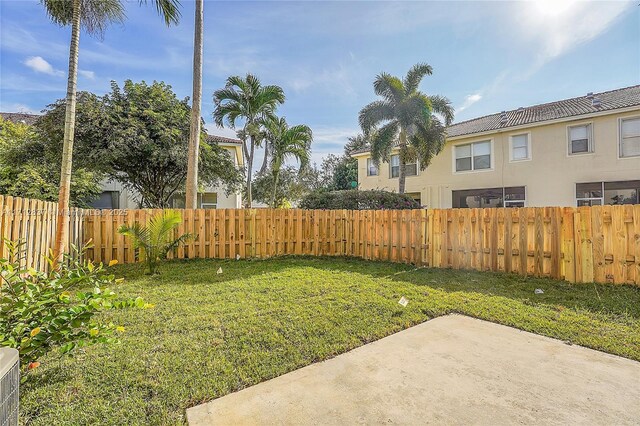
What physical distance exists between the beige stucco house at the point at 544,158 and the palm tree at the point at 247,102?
991cm

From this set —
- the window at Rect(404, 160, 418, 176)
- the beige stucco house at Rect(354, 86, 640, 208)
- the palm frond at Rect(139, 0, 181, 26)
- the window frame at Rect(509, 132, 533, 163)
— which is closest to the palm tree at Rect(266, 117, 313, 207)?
the palm frond at Rect(139, 0, 181, 26)

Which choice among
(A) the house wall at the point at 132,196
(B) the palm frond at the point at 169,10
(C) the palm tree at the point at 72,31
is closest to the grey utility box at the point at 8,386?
(C) the palm tree at the point at 72,31

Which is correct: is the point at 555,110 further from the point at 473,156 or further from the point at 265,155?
the point at 265,155

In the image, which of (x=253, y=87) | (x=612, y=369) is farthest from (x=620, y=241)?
(x=253, y=87)

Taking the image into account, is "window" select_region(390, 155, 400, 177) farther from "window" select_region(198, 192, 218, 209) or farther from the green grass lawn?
the green grass lawn

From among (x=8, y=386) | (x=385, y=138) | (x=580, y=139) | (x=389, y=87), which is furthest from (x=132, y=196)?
(x=580, y=139)

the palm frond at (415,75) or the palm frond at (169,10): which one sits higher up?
the palm frond at (415,75)

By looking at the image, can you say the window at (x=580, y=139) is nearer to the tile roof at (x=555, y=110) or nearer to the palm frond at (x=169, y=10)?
the tile roof at (x=555, y=110)

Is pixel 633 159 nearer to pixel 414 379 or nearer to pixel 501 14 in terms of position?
pixel 501 14

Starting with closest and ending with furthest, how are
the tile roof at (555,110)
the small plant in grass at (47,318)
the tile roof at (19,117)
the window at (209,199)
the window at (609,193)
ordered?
1. the small plant in grass at (47,318)
2. the window at (609,193)
3. the tile roof at (555,110)
4. the window at (209,199)
5. the tile roof at (19,117)

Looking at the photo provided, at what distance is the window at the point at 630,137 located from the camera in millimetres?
12062

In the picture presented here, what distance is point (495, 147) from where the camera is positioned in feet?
50.8

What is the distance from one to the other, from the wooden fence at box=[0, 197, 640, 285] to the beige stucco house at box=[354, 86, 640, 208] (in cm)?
996

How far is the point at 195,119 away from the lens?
913 cm
